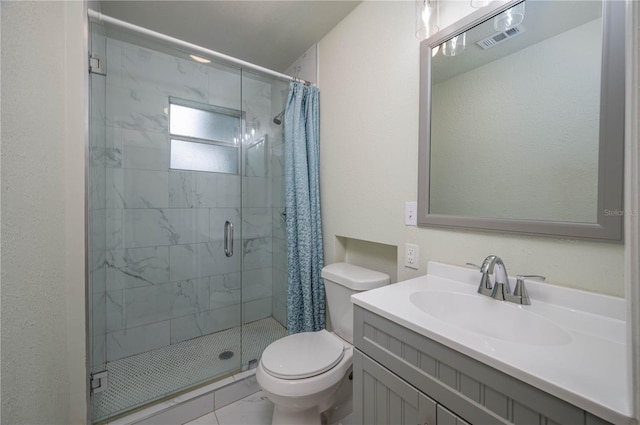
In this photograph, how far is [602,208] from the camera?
2.45 ft

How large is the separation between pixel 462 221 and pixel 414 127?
51 centimetres

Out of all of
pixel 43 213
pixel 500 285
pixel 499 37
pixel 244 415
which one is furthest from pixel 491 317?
pixel 43 213

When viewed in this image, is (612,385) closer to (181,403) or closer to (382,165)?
(382,165)

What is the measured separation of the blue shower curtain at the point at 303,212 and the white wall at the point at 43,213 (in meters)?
A: 1.12

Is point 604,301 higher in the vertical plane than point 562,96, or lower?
lower

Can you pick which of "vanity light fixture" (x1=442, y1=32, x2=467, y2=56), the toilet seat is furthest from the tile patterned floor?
"vanity light fixture" (x1=442, y1=32, x2=467, y2=56)

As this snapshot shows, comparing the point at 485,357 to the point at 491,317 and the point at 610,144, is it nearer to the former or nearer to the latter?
the point at 491,317

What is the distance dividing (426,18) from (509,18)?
337mm

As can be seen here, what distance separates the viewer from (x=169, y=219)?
1984 millimetres

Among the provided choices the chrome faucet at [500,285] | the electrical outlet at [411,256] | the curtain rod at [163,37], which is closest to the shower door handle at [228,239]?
the curtain rod at [163,37]

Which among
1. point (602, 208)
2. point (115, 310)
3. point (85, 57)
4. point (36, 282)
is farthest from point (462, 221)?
point (115, 310)

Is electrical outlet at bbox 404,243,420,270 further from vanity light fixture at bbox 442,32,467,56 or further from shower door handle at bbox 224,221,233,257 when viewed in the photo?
shower door handle at bbox 224,221,233,257

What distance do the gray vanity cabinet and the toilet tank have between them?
388 millimetres

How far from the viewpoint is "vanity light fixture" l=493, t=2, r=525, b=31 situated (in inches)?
36.4
